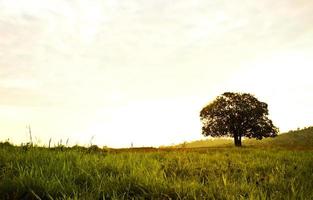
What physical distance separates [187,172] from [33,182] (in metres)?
3.78

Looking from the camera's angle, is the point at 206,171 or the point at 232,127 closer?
the point at 206,171

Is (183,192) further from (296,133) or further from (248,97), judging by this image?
(296,133)

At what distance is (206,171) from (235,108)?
135 ft

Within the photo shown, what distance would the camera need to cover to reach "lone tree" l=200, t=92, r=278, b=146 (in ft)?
156

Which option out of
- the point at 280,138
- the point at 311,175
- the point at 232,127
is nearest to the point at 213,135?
the point at 232,127

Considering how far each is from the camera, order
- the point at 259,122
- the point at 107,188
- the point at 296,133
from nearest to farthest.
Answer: the point at 107,188, the point at 259,122, the point at 296,133

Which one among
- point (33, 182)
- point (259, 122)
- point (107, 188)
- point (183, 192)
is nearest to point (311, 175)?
point (183, 192)

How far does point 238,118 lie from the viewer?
48156mm

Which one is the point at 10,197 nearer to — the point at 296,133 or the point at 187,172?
the point at 187,172

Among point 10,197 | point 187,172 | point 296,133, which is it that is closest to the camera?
point 10,197

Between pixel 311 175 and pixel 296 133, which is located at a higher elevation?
pixel 296 133

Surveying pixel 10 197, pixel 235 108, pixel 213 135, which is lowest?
pixel 10 197

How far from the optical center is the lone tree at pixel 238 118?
156 ft

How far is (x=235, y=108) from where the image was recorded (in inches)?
1912
